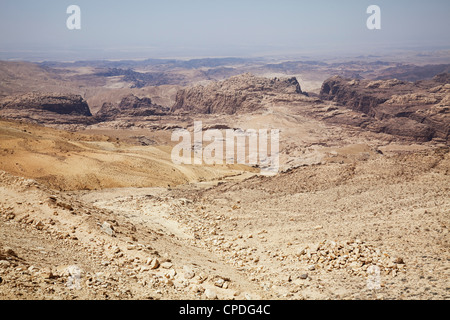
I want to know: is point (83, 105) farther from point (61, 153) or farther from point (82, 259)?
point (82, 259)

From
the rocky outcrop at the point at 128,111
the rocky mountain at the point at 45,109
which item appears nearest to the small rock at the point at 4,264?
the rocky mountain at the point at 45,109

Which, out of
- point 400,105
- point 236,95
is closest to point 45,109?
point 236,95

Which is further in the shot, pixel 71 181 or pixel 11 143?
pixel 11 143

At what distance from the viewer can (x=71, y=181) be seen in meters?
18.1

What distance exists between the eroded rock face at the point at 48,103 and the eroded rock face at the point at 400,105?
5237 centimetres

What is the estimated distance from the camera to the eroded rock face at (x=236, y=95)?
6053 cm

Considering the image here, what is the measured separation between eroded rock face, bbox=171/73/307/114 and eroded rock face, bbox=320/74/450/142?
10.7 metres

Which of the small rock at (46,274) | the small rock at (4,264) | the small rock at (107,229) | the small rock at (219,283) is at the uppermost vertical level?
the small rock at (4,264)

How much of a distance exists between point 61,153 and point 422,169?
19481 millimetres

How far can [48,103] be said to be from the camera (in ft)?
195

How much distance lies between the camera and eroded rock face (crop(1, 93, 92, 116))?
187ft

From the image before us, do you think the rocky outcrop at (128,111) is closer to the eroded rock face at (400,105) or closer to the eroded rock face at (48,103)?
the eroded rock face at (48,103)

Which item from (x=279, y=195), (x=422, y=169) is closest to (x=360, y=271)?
(x=279, y=195)

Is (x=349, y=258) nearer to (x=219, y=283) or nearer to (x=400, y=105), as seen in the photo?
(x=219, y=283)
